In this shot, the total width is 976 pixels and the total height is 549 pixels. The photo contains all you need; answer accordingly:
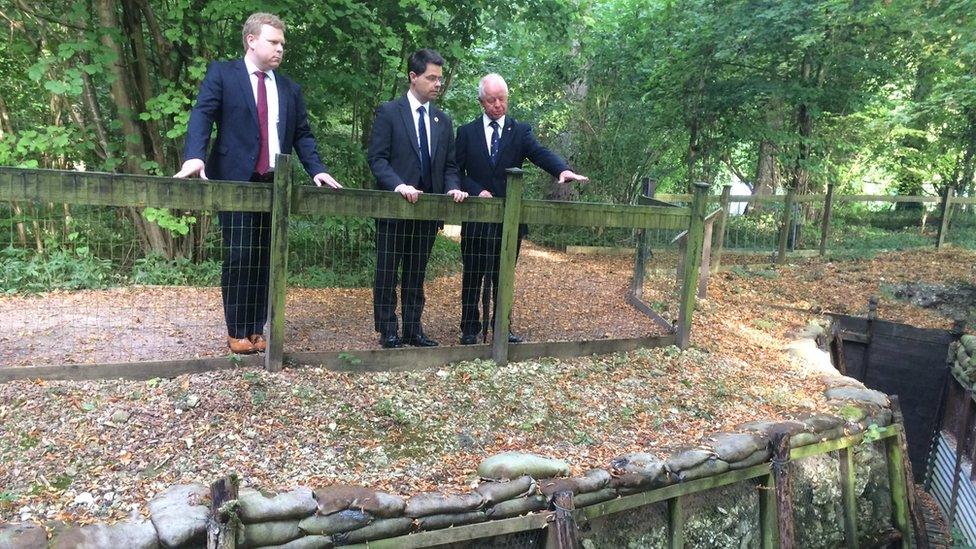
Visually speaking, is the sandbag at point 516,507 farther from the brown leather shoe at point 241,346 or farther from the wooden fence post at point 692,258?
the wooden fence post at point 692,258

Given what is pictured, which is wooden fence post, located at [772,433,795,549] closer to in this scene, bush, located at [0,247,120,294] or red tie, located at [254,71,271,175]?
red tie, located at [254,71,271,175]

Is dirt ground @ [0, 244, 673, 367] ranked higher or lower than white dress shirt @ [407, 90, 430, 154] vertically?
lower

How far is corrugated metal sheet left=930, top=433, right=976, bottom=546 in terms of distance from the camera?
482 cm

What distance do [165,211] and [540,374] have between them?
328 cm

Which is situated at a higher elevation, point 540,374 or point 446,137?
point 446,137

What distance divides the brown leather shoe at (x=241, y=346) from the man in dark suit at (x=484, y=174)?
1.30 metres

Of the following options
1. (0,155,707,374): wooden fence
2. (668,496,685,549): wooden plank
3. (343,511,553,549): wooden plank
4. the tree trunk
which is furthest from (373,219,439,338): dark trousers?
the tree trunk

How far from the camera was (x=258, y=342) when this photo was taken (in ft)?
11.3

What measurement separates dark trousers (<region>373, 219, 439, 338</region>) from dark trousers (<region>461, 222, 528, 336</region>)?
11.1 inches

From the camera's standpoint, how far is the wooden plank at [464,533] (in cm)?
245

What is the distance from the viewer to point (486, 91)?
3979 mm

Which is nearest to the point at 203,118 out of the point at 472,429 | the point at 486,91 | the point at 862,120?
the point at 486,91

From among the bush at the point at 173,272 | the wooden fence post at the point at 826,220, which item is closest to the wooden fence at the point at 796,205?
the wooden fence post at the point at 826,220

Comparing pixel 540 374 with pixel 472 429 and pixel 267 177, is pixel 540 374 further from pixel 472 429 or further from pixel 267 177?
pixel 267 177
